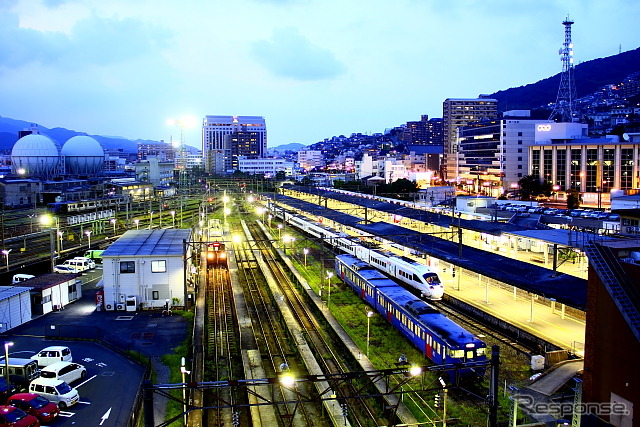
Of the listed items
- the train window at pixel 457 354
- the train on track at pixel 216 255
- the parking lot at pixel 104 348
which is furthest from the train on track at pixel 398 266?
the train window at pixel 457 354

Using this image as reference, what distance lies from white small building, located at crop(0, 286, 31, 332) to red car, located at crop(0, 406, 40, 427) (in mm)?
6518

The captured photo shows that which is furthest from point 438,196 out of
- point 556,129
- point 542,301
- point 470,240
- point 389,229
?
point 542,301

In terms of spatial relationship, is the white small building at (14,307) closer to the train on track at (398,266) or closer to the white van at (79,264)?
the white van at (79,264)

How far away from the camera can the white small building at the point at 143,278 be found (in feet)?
56.4

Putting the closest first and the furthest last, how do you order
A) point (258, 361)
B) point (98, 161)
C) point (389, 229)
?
1. point (258, 361)
2. point (389, 229)
3. point (98, 161)

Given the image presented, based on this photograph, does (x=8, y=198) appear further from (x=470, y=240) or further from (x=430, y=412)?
(x=430, y=412)

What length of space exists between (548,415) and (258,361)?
21.5ft

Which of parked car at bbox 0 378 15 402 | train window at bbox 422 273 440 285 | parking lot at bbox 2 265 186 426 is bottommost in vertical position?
parking lot at bbox 2 265 186 426

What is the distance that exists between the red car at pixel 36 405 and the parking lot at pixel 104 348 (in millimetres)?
162

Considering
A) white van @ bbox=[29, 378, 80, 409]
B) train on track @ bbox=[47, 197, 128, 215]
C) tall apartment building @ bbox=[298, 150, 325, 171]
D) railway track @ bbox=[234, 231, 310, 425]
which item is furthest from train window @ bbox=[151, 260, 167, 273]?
tall apartment building @ bbox=[298, 150, 325, 171]

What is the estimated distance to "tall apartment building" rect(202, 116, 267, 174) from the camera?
5007 inches

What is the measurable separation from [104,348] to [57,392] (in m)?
3.34

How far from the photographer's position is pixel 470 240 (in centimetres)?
2955

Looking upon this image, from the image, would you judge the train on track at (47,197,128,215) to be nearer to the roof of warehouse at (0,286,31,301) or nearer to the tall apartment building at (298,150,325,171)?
the roof of warehouse at (0,286,31,301)
